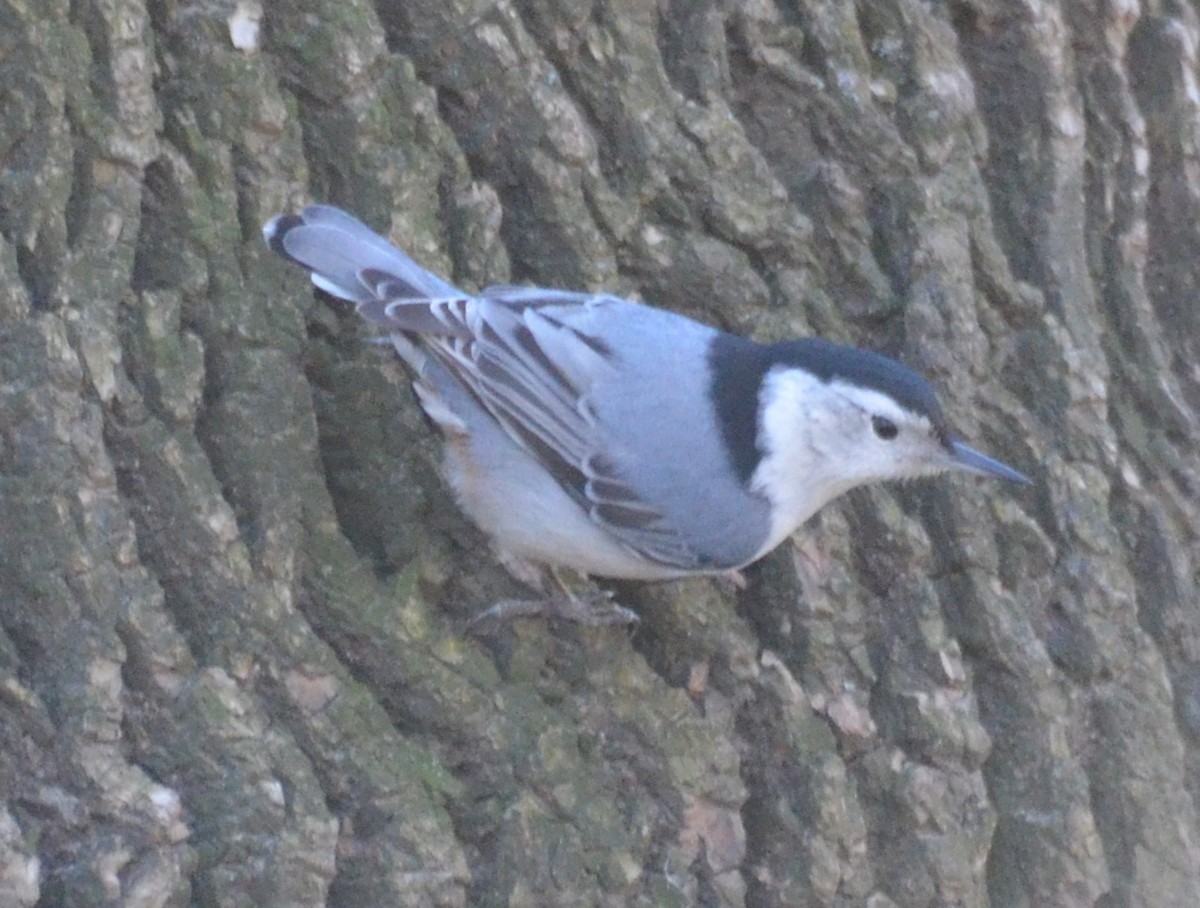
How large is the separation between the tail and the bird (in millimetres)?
11

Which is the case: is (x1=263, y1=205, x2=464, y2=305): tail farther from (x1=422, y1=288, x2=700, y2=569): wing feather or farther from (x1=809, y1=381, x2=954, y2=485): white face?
(x1=809, y1=381, x2=954, y2=485): white face

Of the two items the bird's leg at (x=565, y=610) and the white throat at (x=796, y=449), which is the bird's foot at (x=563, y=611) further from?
the white throat at (x=796, y=449)

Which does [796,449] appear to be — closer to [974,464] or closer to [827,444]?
[827,444]

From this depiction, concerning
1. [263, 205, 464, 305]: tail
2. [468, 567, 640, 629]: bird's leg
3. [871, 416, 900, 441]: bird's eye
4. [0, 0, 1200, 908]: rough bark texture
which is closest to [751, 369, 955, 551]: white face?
[871, 416, 900, 441]: bird's eye

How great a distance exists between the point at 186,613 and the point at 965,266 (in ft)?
4.69

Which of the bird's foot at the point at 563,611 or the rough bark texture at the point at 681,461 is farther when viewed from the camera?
the bird's foot at the point at 563,611

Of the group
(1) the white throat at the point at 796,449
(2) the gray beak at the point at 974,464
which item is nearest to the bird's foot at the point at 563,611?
(1) the white throat at the point at 796,449

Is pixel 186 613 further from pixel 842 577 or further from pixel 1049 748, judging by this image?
pixel 1049 748

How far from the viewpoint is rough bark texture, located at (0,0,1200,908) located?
220cm

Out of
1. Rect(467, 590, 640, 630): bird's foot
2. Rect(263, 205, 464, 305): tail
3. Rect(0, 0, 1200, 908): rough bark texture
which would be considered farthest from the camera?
Rect(467, 590, 640, 630): bird's foot

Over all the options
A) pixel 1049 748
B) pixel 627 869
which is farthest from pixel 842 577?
pixel 627 869

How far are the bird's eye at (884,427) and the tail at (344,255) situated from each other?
0.72 metres

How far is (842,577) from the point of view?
2.71 m

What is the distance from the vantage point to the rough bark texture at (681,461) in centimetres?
220
